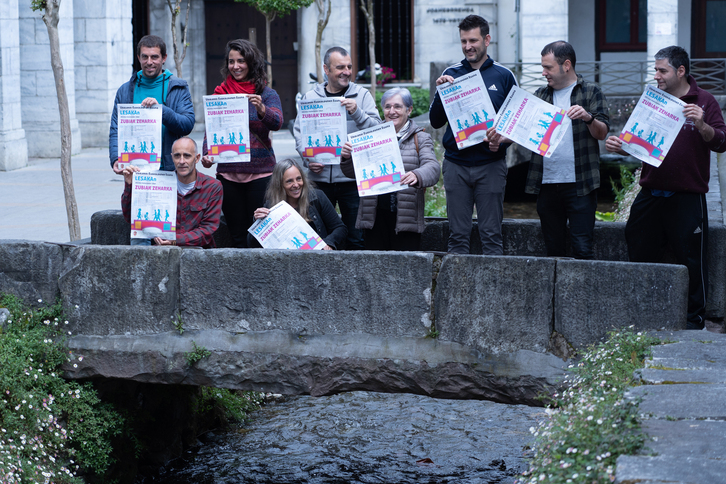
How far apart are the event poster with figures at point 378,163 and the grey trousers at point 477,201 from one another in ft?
1.13

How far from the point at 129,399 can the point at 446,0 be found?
1530 cm

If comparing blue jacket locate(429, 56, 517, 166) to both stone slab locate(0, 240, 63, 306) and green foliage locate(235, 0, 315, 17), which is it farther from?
green foliage locate(235, 0, 315, 17)

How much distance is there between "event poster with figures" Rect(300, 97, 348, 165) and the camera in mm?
5867

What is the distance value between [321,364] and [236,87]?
78.6 inches

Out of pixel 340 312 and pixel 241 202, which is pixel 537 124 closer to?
pixel 340 312

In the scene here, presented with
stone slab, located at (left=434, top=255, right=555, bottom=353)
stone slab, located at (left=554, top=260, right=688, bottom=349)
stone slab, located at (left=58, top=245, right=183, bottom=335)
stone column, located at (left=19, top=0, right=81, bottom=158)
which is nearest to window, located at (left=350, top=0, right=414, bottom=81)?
stone column, located at (left=19, top=0, right=81, bottom=158)

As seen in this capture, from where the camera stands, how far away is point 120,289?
17.8 ft

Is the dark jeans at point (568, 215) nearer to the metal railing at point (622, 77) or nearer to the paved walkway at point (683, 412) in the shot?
the paved walkway at point (683, 412)

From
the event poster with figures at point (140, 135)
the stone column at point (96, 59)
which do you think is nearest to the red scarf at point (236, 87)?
the event poster with figures at point (140, 135)

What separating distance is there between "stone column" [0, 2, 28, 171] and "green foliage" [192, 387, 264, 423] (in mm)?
7372

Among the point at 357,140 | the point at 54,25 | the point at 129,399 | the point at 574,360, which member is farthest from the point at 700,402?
the point at 54,25

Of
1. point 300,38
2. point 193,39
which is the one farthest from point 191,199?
point 193,39

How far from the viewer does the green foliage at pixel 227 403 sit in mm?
7684

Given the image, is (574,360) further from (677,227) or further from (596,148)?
(596,148)
